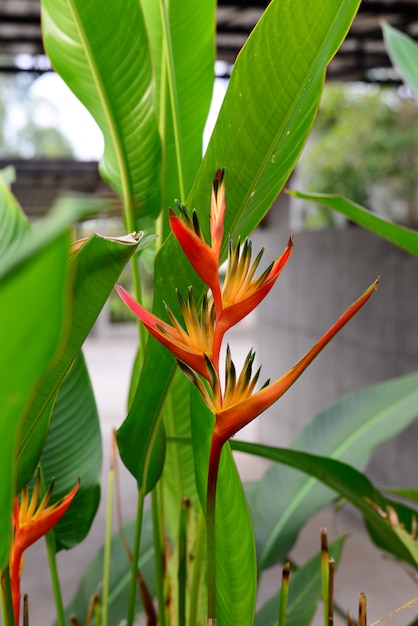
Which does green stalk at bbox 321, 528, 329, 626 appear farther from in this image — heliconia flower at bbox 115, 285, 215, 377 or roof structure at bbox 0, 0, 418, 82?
roof structure at bbox 0, 0, 418, 82

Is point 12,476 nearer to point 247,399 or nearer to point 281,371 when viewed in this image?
point 247,399

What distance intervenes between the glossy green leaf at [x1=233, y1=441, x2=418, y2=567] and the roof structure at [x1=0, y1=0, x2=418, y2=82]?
2.75 metres

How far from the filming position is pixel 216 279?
29 centimetres

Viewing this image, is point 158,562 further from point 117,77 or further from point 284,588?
point 117,77

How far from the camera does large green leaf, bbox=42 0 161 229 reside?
17.3 inches

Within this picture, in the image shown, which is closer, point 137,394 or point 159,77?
point 137,394

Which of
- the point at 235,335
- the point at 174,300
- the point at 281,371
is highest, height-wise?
the point at 174,300

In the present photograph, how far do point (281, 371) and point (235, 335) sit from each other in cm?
766

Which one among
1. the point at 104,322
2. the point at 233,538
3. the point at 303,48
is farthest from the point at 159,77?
the point at 104,322

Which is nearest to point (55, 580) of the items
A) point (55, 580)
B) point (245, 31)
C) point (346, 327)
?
point (55, 580)

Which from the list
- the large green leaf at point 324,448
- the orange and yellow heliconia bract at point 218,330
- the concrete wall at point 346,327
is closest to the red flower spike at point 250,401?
the orange and yellow heliconia bract at point 218,330

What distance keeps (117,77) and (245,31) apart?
3.32 metres

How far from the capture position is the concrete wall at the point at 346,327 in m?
3.20

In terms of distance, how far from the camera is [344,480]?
1.62 ft
